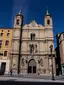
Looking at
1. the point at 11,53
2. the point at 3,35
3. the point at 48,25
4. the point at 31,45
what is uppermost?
the point at 48,25

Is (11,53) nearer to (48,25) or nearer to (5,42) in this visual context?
(5,42)

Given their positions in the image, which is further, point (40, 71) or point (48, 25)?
point (48, 25)

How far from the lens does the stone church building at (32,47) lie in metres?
37.1

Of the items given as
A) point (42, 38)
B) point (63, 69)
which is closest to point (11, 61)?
point (42, 38)

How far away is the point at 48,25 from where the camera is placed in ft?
136

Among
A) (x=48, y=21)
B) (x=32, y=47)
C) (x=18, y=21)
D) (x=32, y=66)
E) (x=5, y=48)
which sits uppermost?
(x=18, y=21)

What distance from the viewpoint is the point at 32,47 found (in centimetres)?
3981

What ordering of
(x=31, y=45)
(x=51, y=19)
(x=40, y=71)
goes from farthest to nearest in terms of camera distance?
(x=51, y=19) → (x=31, y=45) → (x=40, y=71)

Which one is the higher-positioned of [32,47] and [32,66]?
[32,47]

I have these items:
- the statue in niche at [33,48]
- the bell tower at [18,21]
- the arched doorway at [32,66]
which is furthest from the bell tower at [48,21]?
the arched doorway at [32,66]

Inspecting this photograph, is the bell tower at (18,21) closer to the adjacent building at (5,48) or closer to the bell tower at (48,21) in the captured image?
the adjacent building at (5,48)

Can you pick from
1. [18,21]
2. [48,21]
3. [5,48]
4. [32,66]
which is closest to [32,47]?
[32,66]

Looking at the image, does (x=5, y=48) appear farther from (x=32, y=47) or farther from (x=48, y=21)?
(x=48, y=21)

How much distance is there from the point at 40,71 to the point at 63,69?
7691 millimetres
